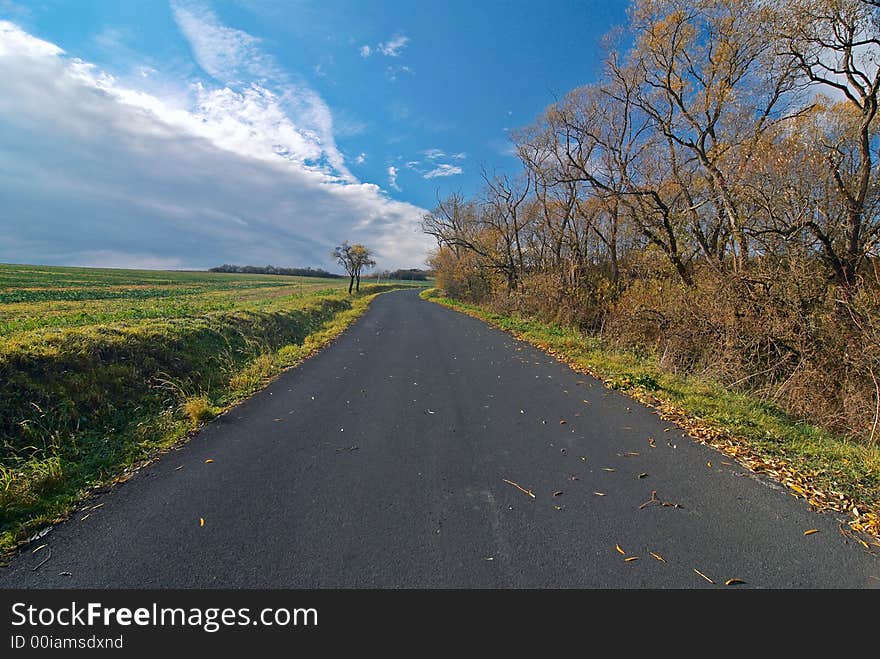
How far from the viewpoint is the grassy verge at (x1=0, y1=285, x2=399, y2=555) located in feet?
10.6

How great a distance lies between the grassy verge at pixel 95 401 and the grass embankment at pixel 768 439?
21.8ft

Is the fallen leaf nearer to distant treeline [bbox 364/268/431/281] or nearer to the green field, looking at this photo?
the green field

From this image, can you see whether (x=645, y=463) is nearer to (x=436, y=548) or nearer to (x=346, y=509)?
(x=436, y=548)

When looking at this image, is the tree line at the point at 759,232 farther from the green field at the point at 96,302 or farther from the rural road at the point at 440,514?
the green field at the point at 96,302

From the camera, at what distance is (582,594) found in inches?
Result: 86.3

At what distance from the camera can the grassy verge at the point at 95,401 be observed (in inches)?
127

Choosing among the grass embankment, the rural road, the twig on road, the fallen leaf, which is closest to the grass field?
the rural road

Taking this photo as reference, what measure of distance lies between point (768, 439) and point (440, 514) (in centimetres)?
437

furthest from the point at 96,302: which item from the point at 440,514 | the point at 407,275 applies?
the point at 407,275

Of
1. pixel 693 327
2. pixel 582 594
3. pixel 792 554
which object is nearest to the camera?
pixel 582 594

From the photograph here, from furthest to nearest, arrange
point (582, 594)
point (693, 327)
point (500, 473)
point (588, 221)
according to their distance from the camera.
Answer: point (588, 221)
point (693, 327)
point (500, 473)
point (582, 594)

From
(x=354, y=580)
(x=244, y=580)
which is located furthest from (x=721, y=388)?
(x=244, y=580)

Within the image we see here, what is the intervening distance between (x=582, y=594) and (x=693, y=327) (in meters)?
9.01

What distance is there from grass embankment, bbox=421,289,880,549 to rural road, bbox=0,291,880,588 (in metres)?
0.31
